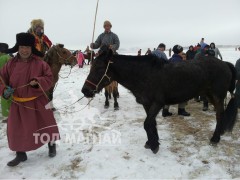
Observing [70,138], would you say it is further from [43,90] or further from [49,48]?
[49,48]

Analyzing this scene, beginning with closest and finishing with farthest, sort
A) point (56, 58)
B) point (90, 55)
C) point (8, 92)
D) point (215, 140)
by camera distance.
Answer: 1. point (8, 92)
2. point (215, 140)
3. point (56, 58)
4. point (90, 55)

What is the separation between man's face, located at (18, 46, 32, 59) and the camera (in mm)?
3584

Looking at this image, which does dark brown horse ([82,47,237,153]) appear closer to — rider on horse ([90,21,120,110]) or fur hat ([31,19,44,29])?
rider on horse ([90,21,120,110])

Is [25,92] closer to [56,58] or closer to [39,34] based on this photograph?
[56,58]

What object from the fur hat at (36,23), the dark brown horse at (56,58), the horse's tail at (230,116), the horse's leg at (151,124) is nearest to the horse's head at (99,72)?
the horse's leg at (151,124)

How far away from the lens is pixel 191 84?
14.2ft

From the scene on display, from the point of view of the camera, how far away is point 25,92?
370cm

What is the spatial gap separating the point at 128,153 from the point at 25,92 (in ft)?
6.72

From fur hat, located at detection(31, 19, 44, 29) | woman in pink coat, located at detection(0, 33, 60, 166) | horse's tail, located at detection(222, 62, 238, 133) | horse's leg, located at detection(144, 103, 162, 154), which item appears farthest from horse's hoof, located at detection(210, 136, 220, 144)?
fur hat, located at detection(31, 19, 44, 29)

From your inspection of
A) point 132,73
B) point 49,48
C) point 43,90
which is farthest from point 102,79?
point 49,48

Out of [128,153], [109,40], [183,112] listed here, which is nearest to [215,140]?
[128,153]

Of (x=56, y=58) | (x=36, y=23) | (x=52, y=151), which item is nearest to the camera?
(x=52, y=151)

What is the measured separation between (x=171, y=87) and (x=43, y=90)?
7.09 ft

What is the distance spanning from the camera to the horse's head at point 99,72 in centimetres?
402
